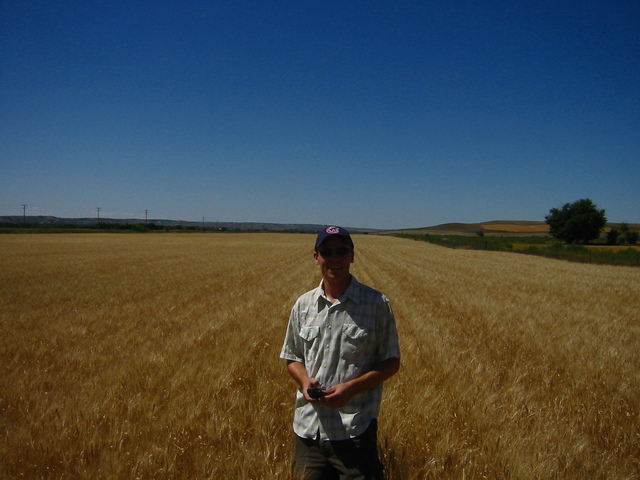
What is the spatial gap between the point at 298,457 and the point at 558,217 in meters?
90.8

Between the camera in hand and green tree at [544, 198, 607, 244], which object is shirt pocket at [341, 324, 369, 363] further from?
green tree at [544, 198, 607, 244]

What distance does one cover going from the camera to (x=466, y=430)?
337 centimetres

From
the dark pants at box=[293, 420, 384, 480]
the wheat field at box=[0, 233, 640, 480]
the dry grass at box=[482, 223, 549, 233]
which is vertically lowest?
the wheat field at box=[0, 233, 640, 480]

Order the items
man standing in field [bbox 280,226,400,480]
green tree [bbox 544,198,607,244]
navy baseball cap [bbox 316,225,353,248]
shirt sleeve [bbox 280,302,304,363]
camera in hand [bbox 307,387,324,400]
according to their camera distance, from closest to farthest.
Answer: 1. camera in hand [bbox 307,387,324,400]
2. man standing in field [bbox 280,226,400,480]
3. navy baseball cap [bbox 316,225,353,248]
4. shirt sleeve [bbox 280,302,304,363]
5. green tree [bbox 544,198,607,244]

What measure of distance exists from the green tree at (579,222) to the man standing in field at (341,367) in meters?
87.0

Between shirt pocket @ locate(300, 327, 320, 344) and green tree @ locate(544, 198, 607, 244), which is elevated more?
green tree @ locate(544, 198, 607, 244)

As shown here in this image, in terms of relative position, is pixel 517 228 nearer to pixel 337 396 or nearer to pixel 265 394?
pixel 265 394

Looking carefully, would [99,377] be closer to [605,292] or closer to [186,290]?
[186,290]

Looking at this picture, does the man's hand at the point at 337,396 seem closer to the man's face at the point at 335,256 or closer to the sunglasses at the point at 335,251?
the man's face at the point at 335,256

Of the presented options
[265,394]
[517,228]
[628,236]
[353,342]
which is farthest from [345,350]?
[517,228]

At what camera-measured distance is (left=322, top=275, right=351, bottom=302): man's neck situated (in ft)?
8.00

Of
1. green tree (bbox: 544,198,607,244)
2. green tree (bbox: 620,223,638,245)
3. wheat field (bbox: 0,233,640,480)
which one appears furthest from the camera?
green tree (bbox: 544,198,607,244)

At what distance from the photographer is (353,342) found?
7.73 ft

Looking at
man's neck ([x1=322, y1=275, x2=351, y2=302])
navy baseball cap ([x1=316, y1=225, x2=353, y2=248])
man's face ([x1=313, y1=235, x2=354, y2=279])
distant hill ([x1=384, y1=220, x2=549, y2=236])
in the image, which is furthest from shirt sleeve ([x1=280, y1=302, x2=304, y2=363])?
distant hill ([x1=384, y1=220, x2=549, y2=236])
